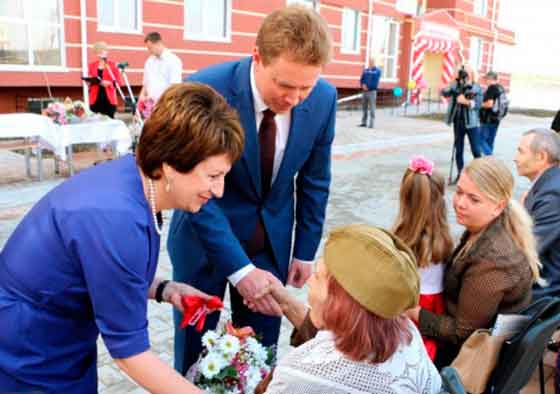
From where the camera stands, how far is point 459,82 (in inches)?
323

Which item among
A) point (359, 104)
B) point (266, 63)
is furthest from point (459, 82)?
point (359, 104)

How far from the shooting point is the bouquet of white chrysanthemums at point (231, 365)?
5.36ft

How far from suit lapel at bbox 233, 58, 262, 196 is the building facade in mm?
3163

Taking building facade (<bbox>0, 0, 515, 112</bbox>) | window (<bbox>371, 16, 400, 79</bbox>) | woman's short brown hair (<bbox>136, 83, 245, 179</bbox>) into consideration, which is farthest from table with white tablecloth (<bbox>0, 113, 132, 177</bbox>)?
window (<bbox>371, 16, 400, 79</bbox>)

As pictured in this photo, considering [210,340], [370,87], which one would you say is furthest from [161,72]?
[210,340]

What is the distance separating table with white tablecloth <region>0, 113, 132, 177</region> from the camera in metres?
6.37

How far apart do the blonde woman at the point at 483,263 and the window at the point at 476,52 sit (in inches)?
1015

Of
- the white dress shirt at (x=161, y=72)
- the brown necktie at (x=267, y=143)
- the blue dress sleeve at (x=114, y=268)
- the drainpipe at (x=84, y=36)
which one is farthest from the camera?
the drainpipe at (x=84, y=36)

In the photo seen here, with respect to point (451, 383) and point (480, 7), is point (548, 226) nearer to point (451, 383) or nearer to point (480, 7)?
point (451, 383)

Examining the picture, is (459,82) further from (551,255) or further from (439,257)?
(439,257)

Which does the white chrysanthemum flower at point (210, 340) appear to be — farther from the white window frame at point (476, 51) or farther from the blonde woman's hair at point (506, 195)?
the white window frame at point (476, 51)

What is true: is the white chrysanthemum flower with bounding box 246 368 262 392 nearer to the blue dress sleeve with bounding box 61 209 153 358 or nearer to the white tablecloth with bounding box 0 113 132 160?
the blue dress sleeve with bounding box 61 209 153 358

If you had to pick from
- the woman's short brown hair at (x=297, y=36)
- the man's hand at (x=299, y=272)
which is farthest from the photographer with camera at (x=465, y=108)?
the woman's short brown hair at (x=297, y=36)

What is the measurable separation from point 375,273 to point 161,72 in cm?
740
